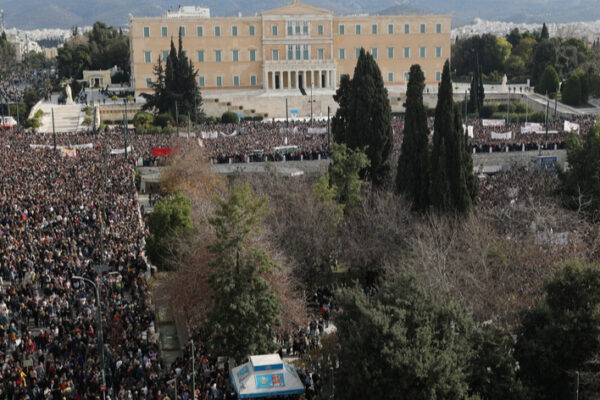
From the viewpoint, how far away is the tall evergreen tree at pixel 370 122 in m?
33.1

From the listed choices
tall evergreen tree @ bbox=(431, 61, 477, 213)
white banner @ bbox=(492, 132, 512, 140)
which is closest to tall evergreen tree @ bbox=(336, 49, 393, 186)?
tall evergreen tree @ bbox=(431, 61, 477, 213)

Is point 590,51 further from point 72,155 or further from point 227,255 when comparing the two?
point 227,255

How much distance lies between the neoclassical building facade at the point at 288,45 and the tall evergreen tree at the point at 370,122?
4605cm

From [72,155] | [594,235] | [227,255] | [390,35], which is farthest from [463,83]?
[227,255]

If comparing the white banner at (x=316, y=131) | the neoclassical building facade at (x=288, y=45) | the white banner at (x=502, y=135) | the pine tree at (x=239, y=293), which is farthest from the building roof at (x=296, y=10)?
the pine tree at (x=239, y=293)

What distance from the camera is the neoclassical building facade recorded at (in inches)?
3078

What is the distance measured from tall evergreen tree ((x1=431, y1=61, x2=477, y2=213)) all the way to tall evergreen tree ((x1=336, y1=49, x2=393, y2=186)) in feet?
16.7

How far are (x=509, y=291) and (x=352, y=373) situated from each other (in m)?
7.40

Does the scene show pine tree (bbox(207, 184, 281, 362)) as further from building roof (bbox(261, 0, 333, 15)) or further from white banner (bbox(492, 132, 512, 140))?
building roof (bbox(261, 0, 333, 15))

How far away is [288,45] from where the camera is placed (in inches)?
3167

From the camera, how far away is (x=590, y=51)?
91375mm

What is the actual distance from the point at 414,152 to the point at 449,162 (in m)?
2.25

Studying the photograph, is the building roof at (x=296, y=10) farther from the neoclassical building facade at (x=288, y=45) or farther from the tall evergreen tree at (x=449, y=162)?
the tall evergreen tree at (x=449, y=162)

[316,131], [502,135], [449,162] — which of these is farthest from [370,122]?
[316,131]
